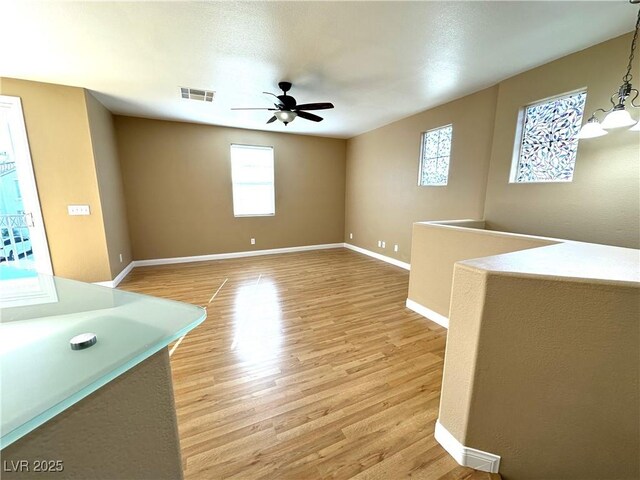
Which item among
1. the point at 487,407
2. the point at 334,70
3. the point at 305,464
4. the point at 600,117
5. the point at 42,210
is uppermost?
the point at 334,70

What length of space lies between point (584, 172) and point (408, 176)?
240cm

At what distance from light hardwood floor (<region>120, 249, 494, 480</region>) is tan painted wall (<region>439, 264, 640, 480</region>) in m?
0.33

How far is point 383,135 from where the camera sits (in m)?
5.13

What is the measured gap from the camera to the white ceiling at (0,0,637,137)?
1924 millimetres

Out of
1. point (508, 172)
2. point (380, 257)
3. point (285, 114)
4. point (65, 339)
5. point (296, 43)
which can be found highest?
point (296, 43)

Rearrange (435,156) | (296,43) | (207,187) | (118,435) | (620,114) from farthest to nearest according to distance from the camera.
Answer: (207,187), (435,156), (296,43), (620,114), (118,435)

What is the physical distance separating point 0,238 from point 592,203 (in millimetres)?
6659

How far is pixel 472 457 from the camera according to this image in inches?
51.6

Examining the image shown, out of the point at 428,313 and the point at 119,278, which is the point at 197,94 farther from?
the point at 428,313

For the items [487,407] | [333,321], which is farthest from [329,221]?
[487,407]

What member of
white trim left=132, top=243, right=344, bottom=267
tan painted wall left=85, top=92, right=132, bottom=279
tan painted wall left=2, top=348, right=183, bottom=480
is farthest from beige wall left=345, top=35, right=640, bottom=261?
tan painted wall left=85, top=92, right=132, bottom=279

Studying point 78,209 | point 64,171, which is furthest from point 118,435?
point 64,171

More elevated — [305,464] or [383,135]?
[383,135]

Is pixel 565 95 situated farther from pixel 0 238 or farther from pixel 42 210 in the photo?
pixel 0 238
